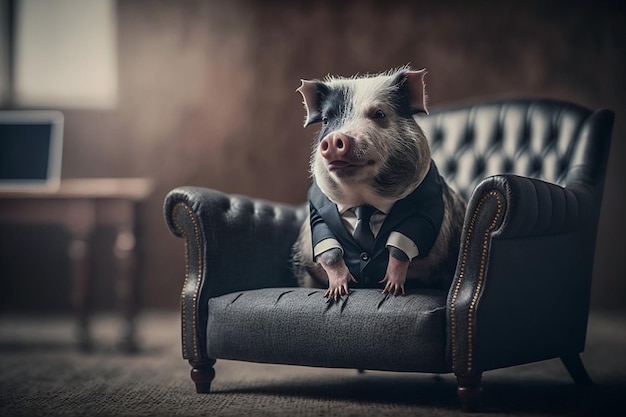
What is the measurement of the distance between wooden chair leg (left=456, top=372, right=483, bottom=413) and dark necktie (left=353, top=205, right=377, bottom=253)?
17.1 inches

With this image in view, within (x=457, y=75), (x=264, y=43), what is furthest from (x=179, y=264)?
(x=457, y=75)

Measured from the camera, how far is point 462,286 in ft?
6.37

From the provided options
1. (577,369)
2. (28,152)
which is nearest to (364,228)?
(577,369)

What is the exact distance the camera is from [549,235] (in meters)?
2.13

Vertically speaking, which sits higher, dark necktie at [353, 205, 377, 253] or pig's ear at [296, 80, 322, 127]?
pig's ear at [296, 80, 322, 127]

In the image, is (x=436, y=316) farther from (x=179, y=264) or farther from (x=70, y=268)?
(x=70, y=268)

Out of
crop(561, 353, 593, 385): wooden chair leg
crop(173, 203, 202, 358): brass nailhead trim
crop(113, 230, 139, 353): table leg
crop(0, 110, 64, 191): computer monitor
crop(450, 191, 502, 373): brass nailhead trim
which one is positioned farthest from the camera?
crop(0, 110, 64, 191): computer monitor

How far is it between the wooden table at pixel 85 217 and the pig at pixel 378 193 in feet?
5.13

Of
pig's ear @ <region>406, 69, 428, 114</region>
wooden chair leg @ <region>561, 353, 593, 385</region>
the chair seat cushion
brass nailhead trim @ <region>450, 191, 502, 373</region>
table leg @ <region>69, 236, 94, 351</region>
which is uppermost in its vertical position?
pig's ear @ <region>406, 69, 428, 114</region>

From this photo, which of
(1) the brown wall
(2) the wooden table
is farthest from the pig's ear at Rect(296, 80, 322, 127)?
(1) the brown wall

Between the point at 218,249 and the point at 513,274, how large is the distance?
0.86 meters

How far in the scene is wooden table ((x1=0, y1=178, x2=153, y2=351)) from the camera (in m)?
3.43

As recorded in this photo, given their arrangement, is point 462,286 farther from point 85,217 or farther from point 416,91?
point 85,217

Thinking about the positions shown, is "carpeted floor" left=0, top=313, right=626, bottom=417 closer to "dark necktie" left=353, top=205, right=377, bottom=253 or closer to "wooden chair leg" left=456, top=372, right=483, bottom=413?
"wooden chair leg" left=456, top=372, right=483, bottom=413
